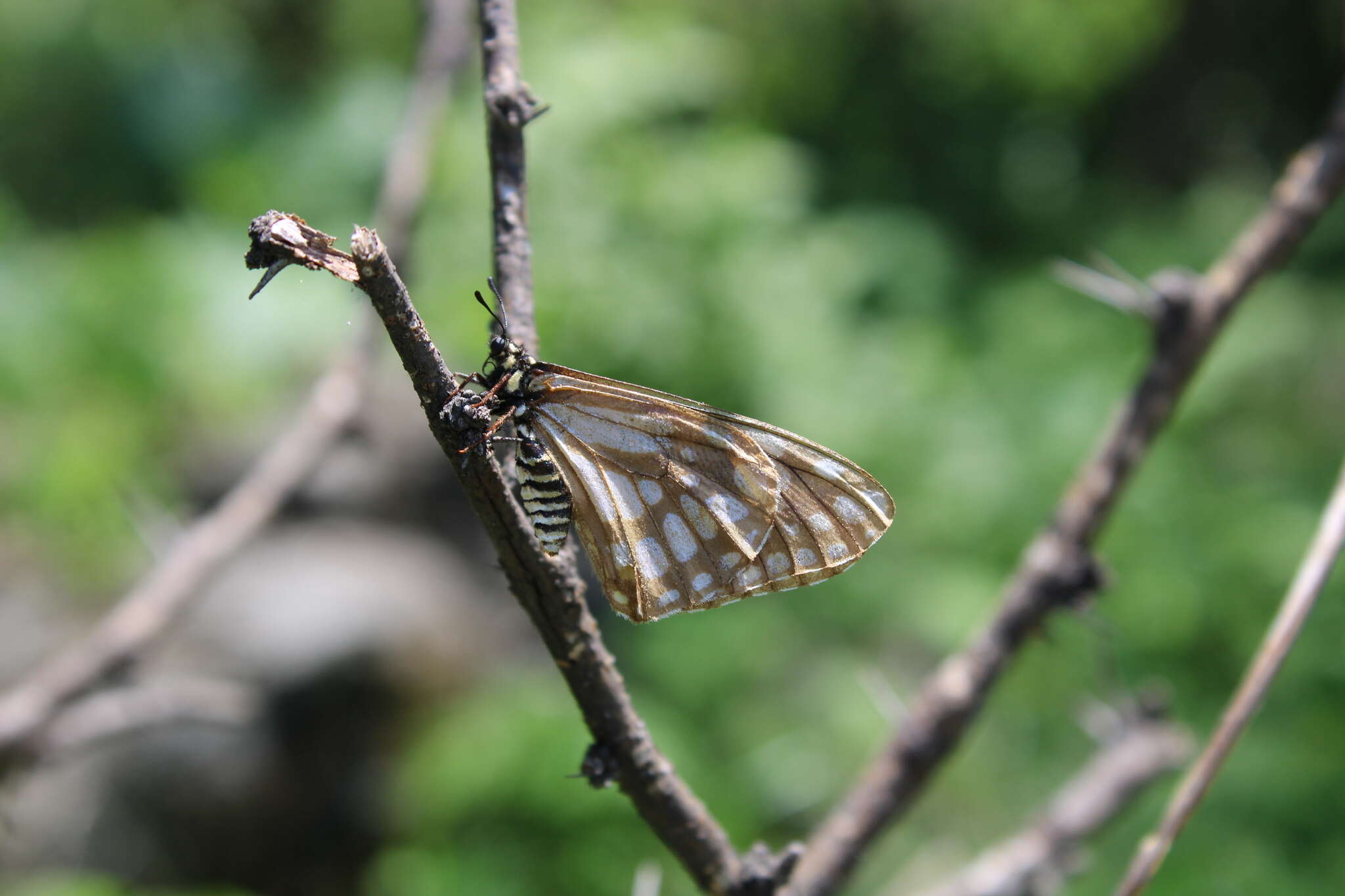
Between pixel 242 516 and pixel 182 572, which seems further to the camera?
pixel 242 516

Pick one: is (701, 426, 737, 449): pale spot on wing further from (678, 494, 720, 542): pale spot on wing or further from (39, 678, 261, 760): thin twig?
(39, 678, 261, 760): thin twig

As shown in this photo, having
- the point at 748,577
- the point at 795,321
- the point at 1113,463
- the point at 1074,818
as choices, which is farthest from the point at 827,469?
the point at 795,321

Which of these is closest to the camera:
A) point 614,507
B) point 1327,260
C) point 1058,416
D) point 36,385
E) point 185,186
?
point 614,507

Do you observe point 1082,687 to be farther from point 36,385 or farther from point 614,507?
point 36,385

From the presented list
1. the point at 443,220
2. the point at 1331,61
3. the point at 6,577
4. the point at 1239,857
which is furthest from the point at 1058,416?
the point at 1331,61

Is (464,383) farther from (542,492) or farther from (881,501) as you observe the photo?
(881,501)

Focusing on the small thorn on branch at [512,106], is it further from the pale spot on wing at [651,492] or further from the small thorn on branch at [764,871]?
the small thorn on branch at [764,871]

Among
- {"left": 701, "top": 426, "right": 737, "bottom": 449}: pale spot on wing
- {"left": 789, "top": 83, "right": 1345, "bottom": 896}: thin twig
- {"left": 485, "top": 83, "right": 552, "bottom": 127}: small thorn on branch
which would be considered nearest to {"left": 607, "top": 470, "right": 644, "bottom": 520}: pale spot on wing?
{"left": 701, "top": 426, "right": 737, "bottom": 449}: pale spot on wing
